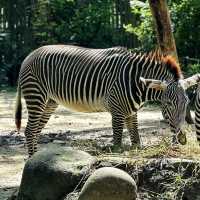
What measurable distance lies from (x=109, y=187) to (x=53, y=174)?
0.80 meters

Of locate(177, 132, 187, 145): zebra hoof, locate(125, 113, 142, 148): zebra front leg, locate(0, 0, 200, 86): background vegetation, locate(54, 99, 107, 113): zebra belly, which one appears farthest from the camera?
locate(0, 0, 200, 86): background vegetation

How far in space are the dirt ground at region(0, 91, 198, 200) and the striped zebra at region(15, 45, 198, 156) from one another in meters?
0.48

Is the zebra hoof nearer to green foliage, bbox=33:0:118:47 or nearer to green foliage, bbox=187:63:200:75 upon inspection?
green foliage, bbox=187:63:200:75

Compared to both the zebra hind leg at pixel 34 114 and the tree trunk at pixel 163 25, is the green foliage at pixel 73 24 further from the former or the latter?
the zebra hind leg at pixel 34 114

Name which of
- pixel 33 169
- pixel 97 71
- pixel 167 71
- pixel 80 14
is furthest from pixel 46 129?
pixel 80 14

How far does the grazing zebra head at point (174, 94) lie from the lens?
8609 millimetres

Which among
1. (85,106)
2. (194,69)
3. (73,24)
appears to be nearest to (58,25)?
(73,24)

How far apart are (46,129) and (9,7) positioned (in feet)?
49.7

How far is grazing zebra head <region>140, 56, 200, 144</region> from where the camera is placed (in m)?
8.61

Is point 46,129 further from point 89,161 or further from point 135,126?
point 89,161

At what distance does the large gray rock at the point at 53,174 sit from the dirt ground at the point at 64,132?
46.8 inches

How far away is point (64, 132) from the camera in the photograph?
13586 millimetres

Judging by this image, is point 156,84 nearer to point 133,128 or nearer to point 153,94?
point 153,94

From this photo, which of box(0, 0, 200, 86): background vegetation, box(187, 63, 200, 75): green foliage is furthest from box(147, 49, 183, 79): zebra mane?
box(0, 0, 200, 86): background vegetation
